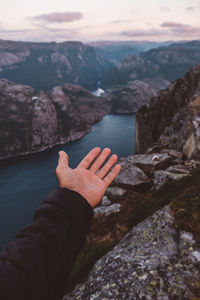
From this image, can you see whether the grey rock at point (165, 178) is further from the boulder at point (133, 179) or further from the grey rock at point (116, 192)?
the grey rock at point (116, 192)

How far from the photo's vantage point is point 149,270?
22.8 feet

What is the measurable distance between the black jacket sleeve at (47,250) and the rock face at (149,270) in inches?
172

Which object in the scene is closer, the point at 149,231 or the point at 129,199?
the point at 149,231

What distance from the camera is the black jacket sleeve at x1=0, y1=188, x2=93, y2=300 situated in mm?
2660

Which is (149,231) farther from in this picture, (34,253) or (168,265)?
(34,253)

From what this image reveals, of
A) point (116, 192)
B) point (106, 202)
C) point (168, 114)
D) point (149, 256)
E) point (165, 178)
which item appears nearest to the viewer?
point (149, 256)

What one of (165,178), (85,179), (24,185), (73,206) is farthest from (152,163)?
(24,185)

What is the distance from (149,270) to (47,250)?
5277mm

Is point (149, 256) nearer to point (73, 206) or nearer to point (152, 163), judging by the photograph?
point (73, 206)

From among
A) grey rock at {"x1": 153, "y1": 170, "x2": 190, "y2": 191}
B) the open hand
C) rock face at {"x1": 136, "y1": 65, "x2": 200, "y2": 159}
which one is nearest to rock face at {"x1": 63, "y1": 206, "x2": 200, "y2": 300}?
the open hand

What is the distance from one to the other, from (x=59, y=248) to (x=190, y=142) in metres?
21.6

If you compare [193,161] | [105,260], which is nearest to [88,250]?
[105,260]

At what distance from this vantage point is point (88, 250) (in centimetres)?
1045

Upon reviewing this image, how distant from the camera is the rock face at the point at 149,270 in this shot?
644 centimetres
